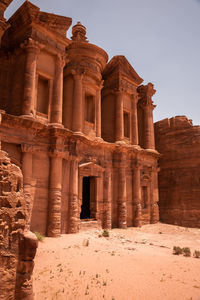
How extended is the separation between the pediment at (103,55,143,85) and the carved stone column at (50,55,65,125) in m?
6.00

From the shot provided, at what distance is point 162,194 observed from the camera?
2194 cm

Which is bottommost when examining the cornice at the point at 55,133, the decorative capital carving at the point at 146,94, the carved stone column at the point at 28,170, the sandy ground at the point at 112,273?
the sandy ground at the point at 112,273

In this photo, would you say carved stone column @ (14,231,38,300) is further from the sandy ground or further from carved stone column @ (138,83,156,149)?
carved stone column @ (138,83,156,149)

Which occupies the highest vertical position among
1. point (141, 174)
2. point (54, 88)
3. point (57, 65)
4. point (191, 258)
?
point (57, 65)

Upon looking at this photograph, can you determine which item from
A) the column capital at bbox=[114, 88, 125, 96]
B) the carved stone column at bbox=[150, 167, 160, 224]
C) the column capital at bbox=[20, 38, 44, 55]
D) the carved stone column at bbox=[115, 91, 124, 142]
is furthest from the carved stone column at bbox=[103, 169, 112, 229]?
the column capital at bbox=[20, 38, 44, 55]

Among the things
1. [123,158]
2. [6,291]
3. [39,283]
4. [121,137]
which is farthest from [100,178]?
[6,291]

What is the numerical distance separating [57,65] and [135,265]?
11500mm

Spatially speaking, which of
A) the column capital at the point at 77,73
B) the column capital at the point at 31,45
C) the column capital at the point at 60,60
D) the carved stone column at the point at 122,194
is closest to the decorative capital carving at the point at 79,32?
the column capital at the point at 77,73

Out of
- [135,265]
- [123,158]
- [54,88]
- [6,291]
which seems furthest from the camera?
[123,158]

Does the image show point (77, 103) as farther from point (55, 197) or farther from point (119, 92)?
point (55, 197)

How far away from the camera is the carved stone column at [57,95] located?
13.3 meters

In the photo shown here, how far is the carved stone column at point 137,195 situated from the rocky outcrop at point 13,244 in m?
14.6

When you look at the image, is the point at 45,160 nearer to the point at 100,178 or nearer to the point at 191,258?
the point at 100,178

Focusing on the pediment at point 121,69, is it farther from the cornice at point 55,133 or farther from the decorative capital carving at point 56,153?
the decorative capital carving at point 56,153
